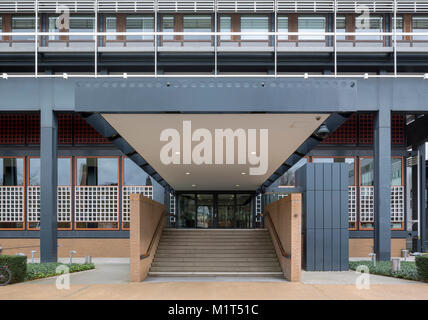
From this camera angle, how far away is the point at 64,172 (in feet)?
71.0

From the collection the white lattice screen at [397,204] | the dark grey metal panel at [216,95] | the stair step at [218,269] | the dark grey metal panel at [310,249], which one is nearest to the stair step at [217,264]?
the stair step at [218,269]

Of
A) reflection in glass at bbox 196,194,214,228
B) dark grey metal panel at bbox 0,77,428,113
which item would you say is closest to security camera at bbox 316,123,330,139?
dark grey metal panel at bbox 0,77,428,113

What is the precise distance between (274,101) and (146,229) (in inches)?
284

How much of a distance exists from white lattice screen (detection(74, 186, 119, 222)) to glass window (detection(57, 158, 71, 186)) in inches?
27.1

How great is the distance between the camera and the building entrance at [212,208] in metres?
24.1

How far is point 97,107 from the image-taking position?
8008mm

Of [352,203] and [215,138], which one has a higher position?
[215,138]

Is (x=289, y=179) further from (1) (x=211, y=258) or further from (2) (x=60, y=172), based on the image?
(2) (x=60, y=172)

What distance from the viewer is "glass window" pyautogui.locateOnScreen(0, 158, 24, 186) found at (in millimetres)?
21484

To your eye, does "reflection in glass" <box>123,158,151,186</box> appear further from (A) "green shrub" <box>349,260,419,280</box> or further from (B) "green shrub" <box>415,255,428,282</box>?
(B) "green shrub" <box>415,255,428,282</box>

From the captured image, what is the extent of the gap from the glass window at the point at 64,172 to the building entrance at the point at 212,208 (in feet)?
20.6

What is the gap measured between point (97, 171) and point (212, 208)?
6892mm

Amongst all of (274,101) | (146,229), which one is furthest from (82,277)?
(274,101)

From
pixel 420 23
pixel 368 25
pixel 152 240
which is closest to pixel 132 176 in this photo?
pixel 152 240
